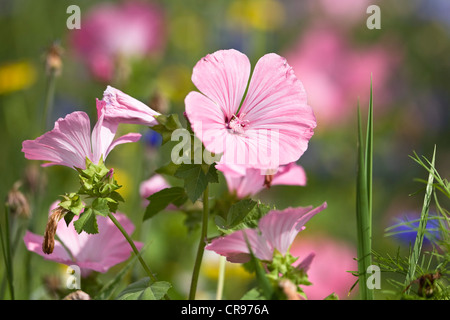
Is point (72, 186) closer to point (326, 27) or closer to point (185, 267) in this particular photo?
point (185, 267)

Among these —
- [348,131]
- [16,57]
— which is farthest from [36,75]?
[348,131]

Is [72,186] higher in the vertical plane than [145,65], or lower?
lower

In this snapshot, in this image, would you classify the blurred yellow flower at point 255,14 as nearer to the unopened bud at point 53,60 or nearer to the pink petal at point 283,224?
the unopened bud at point 53,60

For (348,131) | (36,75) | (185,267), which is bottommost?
(185,267)
